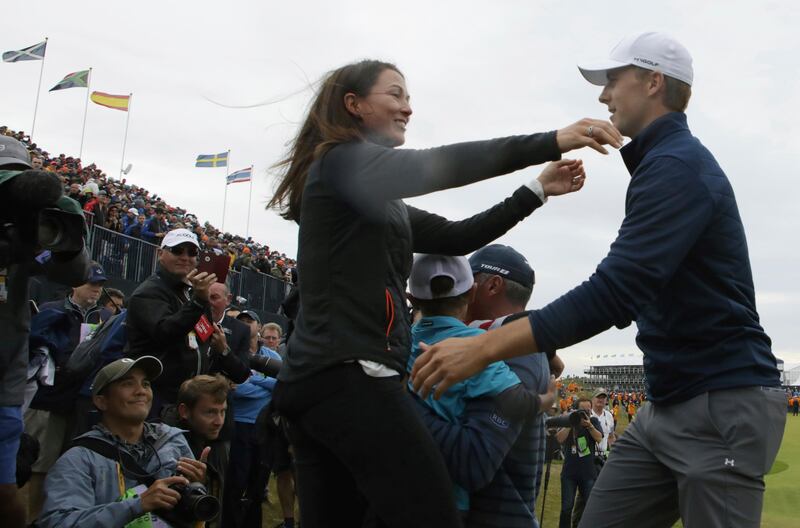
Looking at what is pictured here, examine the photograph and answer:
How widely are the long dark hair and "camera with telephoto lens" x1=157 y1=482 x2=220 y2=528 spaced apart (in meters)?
1.62

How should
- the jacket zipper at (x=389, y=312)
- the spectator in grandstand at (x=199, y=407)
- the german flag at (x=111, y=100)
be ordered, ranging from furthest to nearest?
the german flag at (x=111, y=100) → the spectator in grandstand at (x=199, y=407) → the jacket zipper at (x=389, y=312)

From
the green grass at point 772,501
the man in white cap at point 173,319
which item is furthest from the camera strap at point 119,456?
the green grass at point 772,501

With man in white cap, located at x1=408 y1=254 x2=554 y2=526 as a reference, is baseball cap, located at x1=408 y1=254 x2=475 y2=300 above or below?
above

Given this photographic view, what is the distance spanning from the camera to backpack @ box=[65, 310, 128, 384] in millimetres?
5219

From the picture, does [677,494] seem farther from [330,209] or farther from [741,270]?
[330,209]

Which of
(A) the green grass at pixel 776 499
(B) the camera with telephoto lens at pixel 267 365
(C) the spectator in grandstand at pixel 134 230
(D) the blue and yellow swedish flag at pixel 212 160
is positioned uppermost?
(D) the blue and yellow swedish flag at pixel 212 160

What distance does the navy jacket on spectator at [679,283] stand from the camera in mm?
2229

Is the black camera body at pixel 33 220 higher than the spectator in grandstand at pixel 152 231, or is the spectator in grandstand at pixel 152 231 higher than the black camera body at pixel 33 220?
the spectator in grandstand at pixel 152 231

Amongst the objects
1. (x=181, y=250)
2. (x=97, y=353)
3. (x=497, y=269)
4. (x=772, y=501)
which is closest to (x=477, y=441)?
(x=497, y=269)

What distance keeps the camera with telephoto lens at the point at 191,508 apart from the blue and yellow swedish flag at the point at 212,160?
33.7 m

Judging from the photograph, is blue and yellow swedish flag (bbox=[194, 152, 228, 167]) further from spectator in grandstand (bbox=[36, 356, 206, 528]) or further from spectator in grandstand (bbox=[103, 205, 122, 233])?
spectator in grandstand (bbox=[36, 356, 206, 528])

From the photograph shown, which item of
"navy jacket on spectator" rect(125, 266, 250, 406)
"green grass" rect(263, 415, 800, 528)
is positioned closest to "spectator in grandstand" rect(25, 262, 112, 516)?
"navy jacket on spectator" rect(125, 266, 250, 406)

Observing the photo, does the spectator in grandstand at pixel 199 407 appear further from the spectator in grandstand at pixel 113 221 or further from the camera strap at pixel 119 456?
the spectator in grandstand at pixel 113 221

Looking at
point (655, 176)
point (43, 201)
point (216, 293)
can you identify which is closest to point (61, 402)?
point (216, 293)
